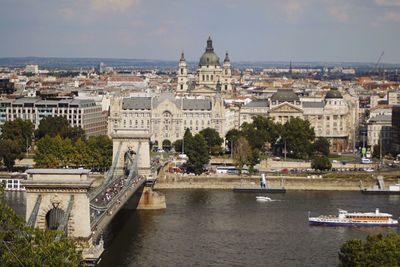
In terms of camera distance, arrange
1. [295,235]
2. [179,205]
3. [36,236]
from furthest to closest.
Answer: [179,205] < [295,235] < [36,236]

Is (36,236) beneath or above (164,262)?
above

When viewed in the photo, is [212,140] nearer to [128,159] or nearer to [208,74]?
[128,159]

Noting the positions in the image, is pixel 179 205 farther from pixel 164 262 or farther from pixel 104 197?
pixel 164 262

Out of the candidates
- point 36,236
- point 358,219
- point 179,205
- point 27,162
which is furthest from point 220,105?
point 36,236

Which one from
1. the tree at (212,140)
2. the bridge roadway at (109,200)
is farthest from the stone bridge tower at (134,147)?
the tree at (212,140)

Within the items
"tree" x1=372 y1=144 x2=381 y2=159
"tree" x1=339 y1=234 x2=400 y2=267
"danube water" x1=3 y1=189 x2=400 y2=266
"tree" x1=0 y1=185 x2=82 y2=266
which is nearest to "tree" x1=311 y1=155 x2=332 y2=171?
"danube water" x1=3 y1=189 x2=400 y2=266

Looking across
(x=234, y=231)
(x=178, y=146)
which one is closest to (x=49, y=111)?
(x=178, y=146)

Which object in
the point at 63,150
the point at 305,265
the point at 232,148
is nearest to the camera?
the point at 305,265
